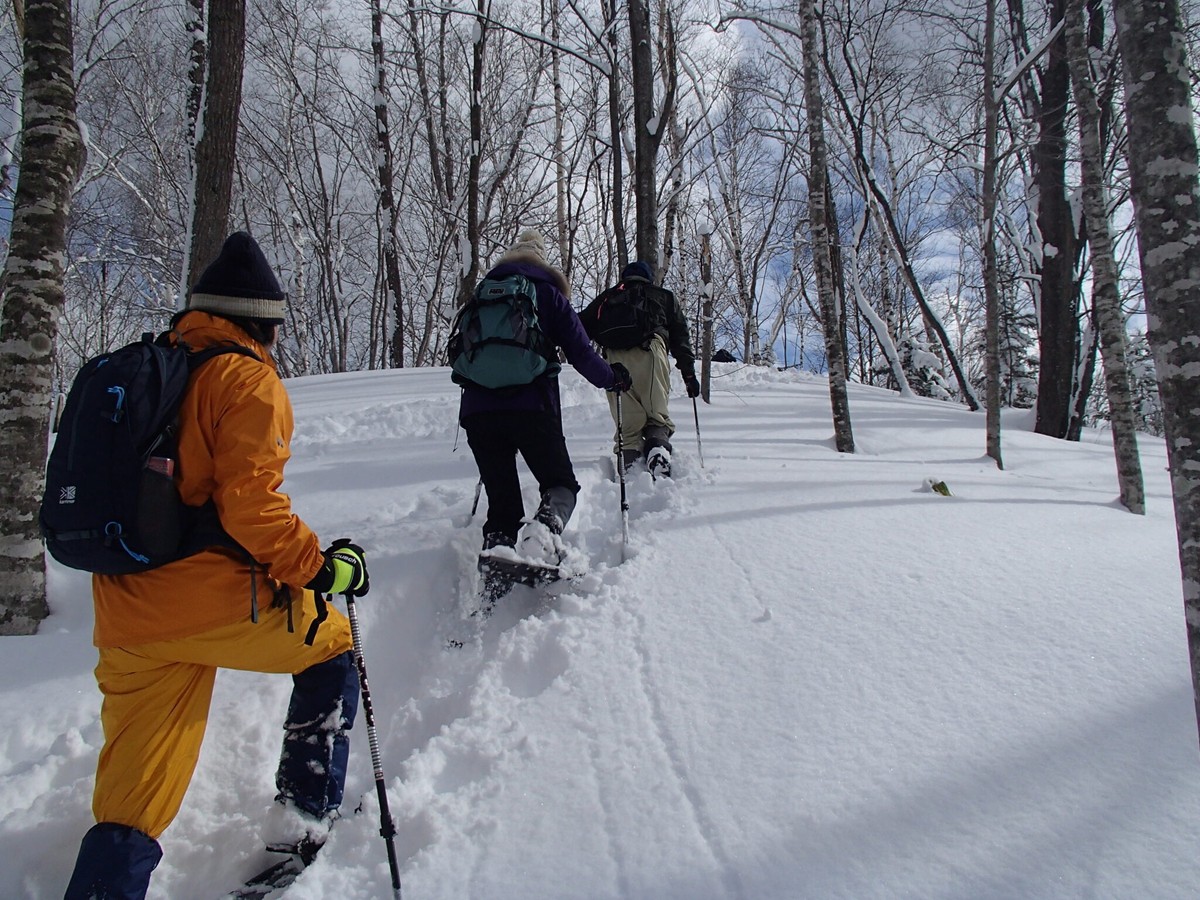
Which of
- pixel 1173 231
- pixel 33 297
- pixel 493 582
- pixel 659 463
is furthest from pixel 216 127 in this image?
pixel 1173 231

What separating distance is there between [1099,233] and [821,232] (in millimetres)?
2452

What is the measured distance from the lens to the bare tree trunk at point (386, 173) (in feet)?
45.2

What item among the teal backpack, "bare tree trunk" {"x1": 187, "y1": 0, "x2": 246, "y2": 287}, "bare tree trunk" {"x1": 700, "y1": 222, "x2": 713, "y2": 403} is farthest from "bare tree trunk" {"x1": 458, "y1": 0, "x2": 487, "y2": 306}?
the teal backpack

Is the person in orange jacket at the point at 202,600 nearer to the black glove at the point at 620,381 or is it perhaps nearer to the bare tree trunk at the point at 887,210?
the black glove at the point at 620,381

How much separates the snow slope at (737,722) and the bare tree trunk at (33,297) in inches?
12.0

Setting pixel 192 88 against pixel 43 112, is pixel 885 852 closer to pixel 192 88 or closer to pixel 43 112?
pixel 43 112

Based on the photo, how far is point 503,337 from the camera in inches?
134

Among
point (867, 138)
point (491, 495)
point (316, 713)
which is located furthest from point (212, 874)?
point (867, 138)

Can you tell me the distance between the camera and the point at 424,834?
83.7 inches

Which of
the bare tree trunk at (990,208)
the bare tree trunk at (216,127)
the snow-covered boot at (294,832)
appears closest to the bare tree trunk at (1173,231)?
the snow-covered boot at (294,832)

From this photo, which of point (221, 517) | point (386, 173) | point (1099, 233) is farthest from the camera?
point (386, 173)

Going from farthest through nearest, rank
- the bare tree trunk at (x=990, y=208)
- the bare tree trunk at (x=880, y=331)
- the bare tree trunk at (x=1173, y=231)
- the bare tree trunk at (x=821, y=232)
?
the bare tree trunk at (x=880, y=331)
the bare tree trunk at (x=990, y=208)
the bare tree trunk at (x=821, y=232)
the bare tree trunk at (x=1173, y=231)

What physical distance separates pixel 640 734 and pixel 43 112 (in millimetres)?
4168

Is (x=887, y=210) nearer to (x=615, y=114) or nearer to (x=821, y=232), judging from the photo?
(x=615, y=114)
